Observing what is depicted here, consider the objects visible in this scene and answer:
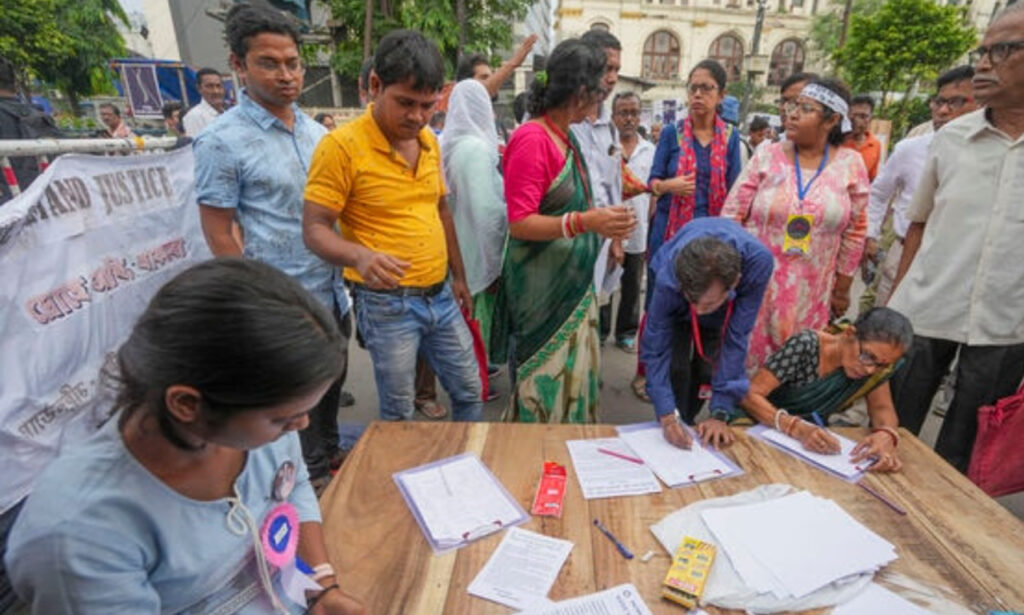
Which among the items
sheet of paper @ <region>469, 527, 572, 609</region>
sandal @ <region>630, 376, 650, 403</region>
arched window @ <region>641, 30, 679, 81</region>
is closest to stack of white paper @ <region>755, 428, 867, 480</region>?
sheet of paper @ <region>469, 527, 572, 609</region>

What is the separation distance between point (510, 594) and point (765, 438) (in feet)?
3.07

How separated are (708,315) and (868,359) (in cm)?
51

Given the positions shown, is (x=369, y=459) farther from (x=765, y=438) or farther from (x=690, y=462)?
(x=765, y=438)

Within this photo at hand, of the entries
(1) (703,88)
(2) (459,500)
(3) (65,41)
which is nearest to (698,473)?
(2) (459,500)

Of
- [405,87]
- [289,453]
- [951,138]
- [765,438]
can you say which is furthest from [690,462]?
[951,138]

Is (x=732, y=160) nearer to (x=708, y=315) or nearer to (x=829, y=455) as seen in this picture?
(x=708, y=315)

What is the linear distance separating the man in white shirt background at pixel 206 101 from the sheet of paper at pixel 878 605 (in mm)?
4620

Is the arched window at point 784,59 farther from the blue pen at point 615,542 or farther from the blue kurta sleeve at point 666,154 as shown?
the blue pen at point 615,542

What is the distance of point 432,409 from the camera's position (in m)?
2.80

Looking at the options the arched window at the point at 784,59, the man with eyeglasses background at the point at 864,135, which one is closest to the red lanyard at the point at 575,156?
the man with eyeglasses background at the point at 864,135

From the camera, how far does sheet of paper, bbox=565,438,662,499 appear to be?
1.27 meters

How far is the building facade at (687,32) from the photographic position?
2942 centimetres

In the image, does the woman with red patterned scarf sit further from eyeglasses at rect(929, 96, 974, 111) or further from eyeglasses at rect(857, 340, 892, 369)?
eyeglasses at rect(929, 96, 974, 111)

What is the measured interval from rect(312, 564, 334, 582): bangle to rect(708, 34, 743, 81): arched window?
113 ft
